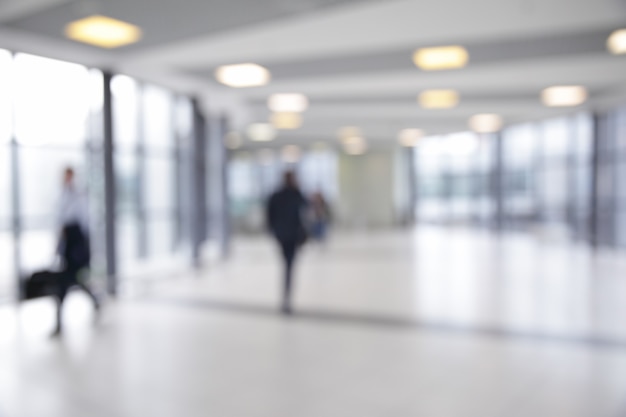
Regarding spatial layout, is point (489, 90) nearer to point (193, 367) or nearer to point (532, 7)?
point (532, 7)

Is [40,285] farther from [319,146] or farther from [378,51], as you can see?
[319,146]

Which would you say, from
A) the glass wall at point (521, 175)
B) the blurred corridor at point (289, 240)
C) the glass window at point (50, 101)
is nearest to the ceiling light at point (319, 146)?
the glass wall at point (521, 175)

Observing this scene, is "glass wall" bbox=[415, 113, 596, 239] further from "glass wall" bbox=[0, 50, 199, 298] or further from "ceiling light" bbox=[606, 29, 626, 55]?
"glass wall" bbox=[0, 50, 199, 298]

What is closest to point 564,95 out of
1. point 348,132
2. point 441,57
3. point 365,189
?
point 441,57

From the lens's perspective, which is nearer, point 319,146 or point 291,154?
point 319,146

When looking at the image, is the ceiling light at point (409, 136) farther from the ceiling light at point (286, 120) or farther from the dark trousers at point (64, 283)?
the dark trousers at point (64, 283)

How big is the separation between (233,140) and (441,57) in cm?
1871

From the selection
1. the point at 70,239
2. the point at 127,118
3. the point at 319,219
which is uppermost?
the point at 127,118

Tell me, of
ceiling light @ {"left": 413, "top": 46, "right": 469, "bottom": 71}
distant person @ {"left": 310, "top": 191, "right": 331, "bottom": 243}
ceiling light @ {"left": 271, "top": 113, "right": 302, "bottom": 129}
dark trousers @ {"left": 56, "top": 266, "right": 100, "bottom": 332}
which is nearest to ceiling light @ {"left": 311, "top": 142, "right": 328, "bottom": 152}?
ceiling light @ {"left": 271, "top": 113, "right": 302, "bottom": 129}

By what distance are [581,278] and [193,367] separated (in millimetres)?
10472

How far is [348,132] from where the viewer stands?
2302 cm

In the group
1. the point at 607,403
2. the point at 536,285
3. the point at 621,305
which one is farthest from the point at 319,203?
the point at 607,403

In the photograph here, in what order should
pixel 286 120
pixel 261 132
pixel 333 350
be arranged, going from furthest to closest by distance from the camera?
pixel 261 132, pixel 286 120, pixel 333 350

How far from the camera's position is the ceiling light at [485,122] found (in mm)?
19281
